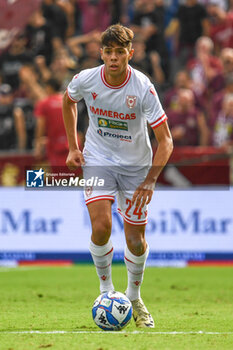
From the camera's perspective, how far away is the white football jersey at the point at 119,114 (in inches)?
259

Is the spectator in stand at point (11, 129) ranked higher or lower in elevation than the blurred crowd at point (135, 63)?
lower

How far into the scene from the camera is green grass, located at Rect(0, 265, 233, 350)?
5.79 metres

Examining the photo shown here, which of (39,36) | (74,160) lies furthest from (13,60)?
(74,160)

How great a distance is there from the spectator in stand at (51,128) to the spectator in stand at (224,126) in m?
2.52

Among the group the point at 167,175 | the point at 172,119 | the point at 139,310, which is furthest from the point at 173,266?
the point at 139,310

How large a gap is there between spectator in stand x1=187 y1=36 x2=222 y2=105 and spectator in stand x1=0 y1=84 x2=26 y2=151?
3269mm

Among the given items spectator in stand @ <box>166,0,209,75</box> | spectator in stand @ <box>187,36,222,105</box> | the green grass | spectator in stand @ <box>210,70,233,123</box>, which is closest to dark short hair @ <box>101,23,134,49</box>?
the green grass

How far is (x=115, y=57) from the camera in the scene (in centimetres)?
648

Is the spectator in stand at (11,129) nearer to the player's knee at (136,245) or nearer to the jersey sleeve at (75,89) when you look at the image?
the jersey sleeve at (75,89)

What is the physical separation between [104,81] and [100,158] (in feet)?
2.23

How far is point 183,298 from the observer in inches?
361

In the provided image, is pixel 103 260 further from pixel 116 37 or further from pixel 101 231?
pixel 116 37

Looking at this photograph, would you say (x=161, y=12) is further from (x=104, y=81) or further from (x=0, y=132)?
(x=104, y=81)

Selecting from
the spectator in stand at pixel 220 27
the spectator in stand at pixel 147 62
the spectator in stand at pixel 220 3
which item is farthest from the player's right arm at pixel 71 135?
the spectator in stand at pixel 220 3
